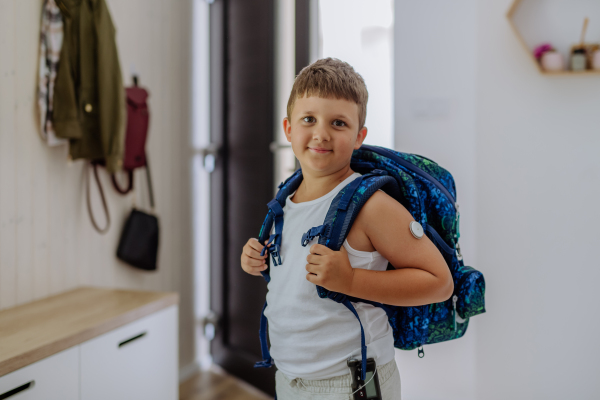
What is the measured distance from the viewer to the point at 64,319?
4.40 feet

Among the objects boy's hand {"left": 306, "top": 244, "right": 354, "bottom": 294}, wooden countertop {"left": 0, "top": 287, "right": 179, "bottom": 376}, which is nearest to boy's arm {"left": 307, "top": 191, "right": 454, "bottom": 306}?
boy's hand {"left": 306, "top": 244, "right": 354, "bottom": 294}

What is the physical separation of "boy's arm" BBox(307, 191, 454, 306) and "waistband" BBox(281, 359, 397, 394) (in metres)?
0.18

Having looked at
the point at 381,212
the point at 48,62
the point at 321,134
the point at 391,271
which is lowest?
the point at 391,271

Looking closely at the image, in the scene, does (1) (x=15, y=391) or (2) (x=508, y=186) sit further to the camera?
(2) (x=508, y=186)

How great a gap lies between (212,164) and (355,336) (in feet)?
6.06

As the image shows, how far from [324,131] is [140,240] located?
1.53 meters

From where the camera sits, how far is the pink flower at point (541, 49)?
1655 mm

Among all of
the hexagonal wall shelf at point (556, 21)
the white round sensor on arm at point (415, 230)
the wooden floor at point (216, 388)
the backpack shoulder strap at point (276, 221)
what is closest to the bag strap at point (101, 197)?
the wooden floor at point (216, 388)

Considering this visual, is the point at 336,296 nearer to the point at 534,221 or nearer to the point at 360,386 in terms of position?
the point at 360,386

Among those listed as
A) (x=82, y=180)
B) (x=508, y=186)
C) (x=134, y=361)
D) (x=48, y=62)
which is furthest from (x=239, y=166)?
(x=508, y=186)

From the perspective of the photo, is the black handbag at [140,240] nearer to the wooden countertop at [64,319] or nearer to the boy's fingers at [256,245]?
the wooden countertop at [64,319]

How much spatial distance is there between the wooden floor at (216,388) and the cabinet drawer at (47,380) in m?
1.08

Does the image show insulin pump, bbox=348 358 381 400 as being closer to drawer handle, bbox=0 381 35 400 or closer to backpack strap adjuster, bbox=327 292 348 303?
backpack strap adjuster, bbox=327 292 348 303

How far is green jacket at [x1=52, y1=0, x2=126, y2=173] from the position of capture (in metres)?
1.58
